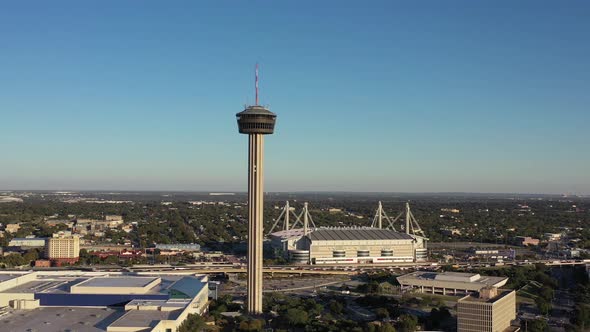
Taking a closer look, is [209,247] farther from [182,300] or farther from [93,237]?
[182,300]

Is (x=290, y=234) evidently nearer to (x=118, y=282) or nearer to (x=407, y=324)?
(x=118, y=282)

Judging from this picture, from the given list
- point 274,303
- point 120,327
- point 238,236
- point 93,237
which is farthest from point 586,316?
point 93,237

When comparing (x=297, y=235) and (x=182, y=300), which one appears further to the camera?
(x=297, y=235)

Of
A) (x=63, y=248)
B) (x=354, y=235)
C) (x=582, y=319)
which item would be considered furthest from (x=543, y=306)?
(x=63, y=248)

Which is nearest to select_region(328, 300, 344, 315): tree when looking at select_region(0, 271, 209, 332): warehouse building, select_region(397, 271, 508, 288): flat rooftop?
select_region(0, 271, 209, 332): warehouse building

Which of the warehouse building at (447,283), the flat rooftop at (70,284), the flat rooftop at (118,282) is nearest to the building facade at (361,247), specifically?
the warehouse building at (447,283)

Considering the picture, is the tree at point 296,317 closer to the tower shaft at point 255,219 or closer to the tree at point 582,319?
the tower shaft at point 255,219

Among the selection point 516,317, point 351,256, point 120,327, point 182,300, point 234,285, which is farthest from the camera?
point 351,256
